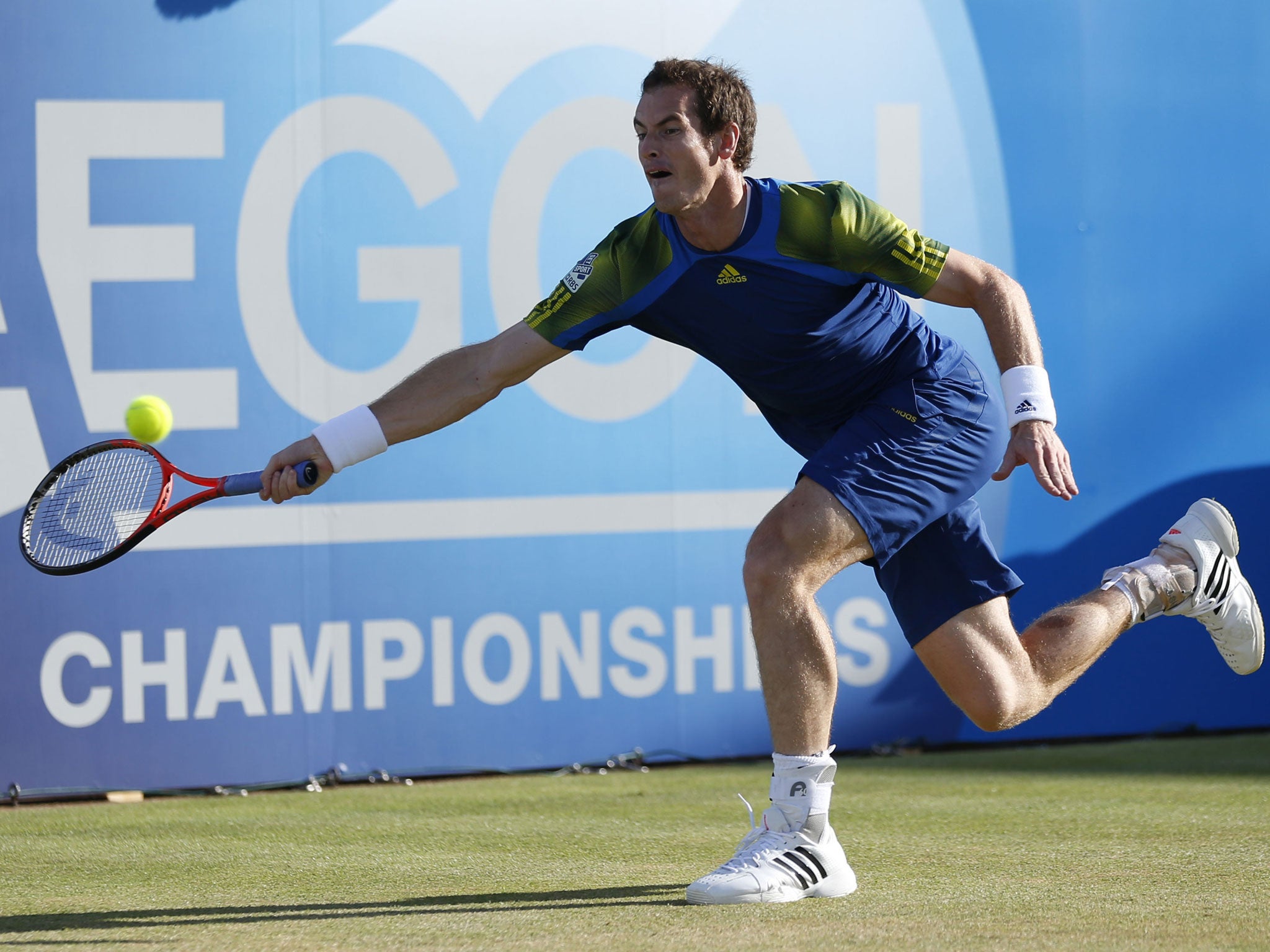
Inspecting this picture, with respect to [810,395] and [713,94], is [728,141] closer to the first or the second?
[713,94]

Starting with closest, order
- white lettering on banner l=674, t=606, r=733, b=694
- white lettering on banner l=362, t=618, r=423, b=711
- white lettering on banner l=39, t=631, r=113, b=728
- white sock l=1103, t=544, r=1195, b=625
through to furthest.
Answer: white sock l=1103, t=544, r=1195, b=625, white lettering on banner l=39, t=631, r=113, b=728, white lettering on banner l=362, t=618, r=423, b=711, white lettering on banner l=674, t=606, r=733, b=694

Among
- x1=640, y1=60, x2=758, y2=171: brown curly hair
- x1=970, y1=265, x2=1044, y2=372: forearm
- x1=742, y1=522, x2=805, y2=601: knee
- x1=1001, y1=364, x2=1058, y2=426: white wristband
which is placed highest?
x1=640, y1=60, x2=758, y2=171: brown curly hair

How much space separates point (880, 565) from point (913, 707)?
7.62 feet

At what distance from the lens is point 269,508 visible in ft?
15.8

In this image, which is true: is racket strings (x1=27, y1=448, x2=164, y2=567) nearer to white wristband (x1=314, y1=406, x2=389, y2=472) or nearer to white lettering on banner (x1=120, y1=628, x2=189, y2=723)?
white wristband (x1=314, y1=406, x2=389, y2=472)

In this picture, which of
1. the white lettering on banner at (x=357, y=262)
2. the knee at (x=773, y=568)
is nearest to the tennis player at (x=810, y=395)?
the knee at (x=773, y=568)

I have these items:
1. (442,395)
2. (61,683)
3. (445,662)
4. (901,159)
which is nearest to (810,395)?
(442,395)

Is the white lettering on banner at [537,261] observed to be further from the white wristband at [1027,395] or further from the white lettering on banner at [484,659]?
the white wristband at [1027,395]

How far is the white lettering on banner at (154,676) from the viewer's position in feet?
15.4

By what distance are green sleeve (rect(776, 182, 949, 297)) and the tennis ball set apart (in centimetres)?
207

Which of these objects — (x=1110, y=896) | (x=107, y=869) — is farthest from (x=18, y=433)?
(x=1110, y=896)

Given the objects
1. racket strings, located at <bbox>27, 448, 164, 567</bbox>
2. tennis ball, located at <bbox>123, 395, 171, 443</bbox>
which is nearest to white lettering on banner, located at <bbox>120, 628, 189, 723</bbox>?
tennis ball, located at <bbox>123, 395, 171, 443</bbox>

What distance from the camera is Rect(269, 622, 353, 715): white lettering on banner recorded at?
482cm

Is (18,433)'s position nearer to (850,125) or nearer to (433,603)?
(433,603)
